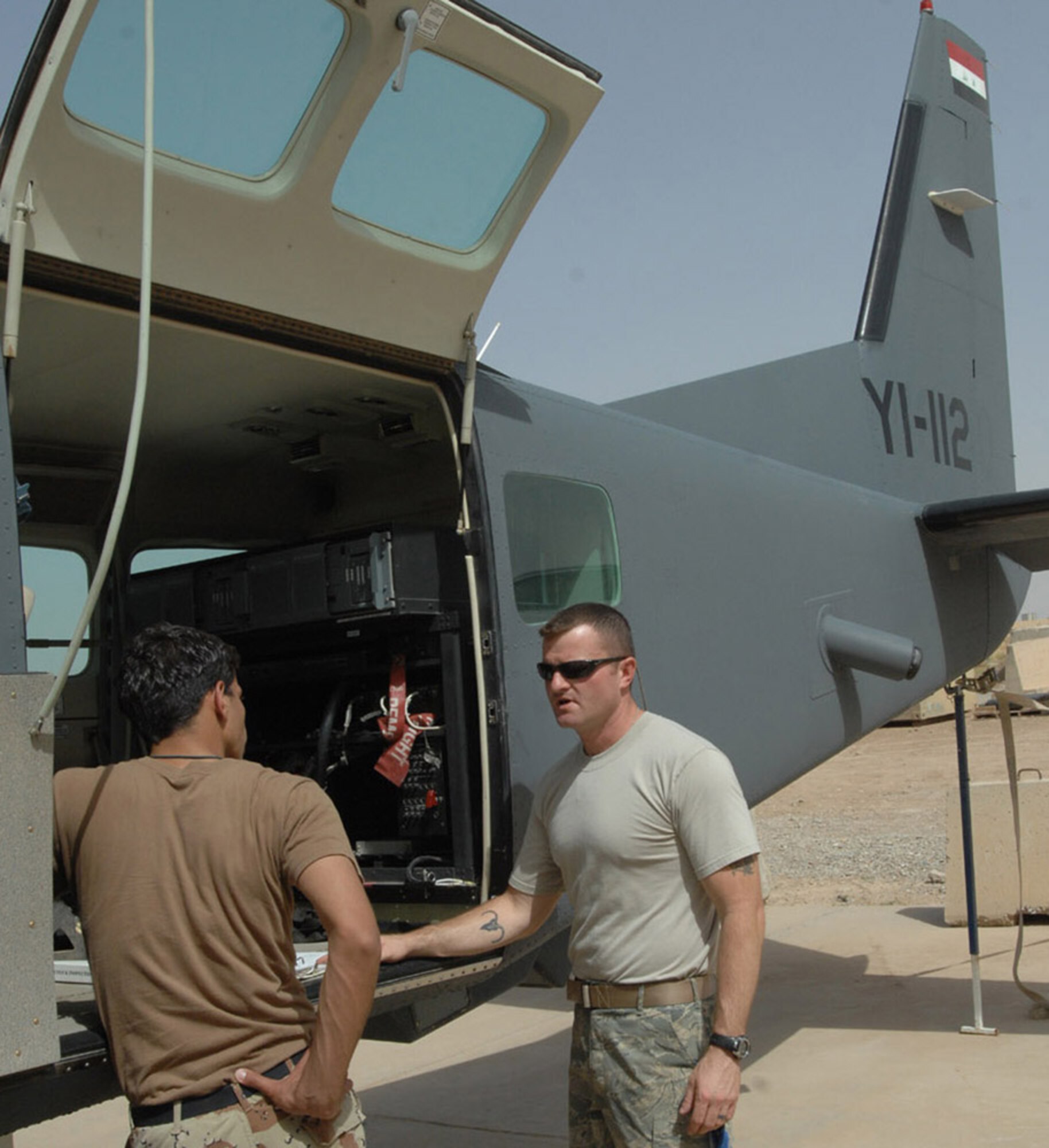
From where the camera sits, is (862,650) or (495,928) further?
(862,650)

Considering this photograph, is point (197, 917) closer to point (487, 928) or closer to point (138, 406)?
point (138, 406)

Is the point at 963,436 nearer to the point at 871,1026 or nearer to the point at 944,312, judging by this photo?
the point at 944,312

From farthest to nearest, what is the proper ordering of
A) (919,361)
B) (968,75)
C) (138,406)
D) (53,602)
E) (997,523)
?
(968,75) → (919,361) → (997,523) → (53,602) → (138,406)

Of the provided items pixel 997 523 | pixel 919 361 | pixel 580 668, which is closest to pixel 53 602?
pixel 580 668

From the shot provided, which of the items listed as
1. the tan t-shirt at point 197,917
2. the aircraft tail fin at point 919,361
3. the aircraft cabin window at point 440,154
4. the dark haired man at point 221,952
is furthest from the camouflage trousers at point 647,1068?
the aircraft tail fin at point 919,361

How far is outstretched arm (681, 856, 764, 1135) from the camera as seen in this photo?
286cm

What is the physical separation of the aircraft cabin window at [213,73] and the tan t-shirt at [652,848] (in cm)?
179

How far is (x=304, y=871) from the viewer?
2.43 meters

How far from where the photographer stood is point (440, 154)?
3.68 meters

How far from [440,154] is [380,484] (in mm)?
2228

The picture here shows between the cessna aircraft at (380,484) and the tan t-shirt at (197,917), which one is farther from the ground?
the cessna aircraft at (380,484)

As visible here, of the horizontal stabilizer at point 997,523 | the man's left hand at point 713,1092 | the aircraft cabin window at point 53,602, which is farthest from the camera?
the horizontal stabilizer at point 997,523

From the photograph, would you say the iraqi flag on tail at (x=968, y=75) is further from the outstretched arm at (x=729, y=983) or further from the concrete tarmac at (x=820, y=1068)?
the outstretched arm at (x=729, y=983)

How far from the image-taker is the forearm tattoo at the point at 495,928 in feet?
11.3
